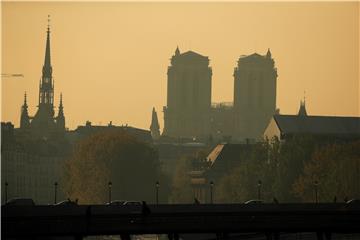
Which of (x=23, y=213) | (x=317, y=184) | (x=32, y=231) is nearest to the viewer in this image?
(x=32, y=231)

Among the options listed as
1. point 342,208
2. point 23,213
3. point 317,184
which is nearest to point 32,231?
point 23,213

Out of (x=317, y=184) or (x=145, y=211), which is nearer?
(x=145, y=211)

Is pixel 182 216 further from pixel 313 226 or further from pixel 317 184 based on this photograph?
pixel 317 184

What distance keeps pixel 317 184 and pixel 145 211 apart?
8534 cm

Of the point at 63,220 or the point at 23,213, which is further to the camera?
the point at 23,213

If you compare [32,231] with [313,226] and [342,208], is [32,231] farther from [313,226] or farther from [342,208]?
[342,208]

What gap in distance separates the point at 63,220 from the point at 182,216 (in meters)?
7.26

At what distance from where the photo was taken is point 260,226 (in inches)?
4469

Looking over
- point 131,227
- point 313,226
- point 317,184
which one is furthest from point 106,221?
point 317,184

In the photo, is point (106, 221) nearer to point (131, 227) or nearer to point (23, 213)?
point (131, 227)

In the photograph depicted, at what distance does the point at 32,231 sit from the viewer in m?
108

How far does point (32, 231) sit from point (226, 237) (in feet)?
76.8

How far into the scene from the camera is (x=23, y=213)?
127 meters

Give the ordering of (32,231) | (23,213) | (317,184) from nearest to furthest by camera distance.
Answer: (32,231), (23,213), (317,184)
